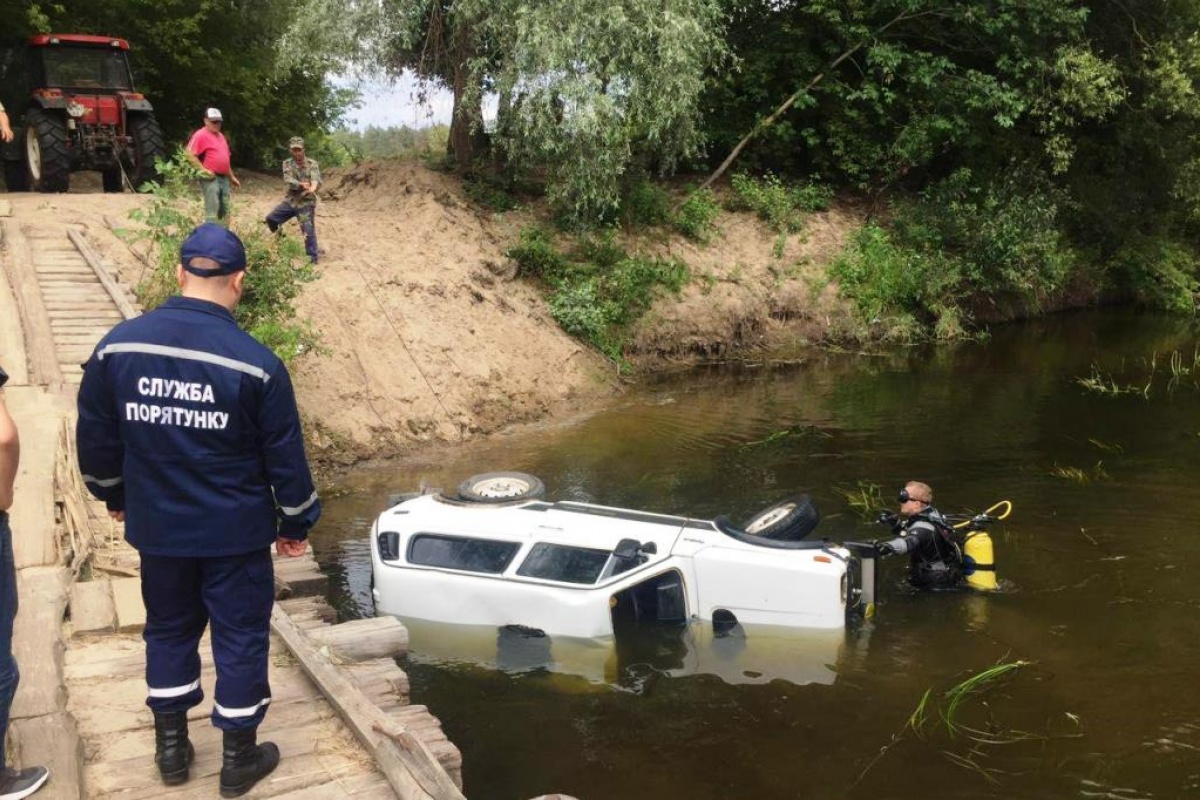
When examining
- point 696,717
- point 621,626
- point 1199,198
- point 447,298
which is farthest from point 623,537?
point 1199,198

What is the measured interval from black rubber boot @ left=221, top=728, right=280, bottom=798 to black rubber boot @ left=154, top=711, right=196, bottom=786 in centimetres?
18

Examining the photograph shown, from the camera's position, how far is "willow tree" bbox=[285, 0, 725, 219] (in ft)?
54.3

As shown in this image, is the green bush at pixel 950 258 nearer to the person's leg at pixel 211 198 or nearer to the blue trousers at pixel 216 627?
the person's leg at pixel 211 198

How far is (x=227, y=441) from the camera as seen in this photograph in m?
3.81

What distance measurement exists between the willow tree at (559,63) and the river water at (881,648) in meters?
5.33

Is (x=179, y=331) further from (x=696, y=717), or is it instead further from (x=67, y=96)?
(x=67, y=96)

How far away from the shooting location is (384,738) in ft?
14.2

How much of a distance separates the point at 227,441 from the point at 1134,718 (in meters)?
6.29

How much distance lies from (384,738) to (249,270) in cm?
869

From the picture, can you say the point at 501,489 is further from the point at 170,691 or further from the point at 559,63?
the point at 559,63

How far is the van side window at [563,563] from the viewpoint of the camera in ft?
25.8

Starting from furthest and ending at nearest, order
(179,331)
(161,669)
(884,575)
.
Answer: (884,575) < (161,669) < (179,331)

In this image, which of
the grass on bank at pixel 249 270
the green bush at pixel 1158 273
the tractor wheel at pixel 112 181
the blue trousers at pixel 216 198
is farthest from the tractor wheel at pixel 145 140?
the green bush at pixel 1158 273

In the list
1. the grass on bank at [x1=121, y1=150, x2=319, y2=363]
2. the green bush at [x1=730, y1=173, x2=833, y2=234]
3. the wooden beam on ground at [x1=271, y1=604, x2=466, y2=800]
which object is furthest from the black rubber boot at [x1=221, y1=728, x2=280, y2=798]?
the green bush at [x1=730, y1=173, x2=833, y2=234]
